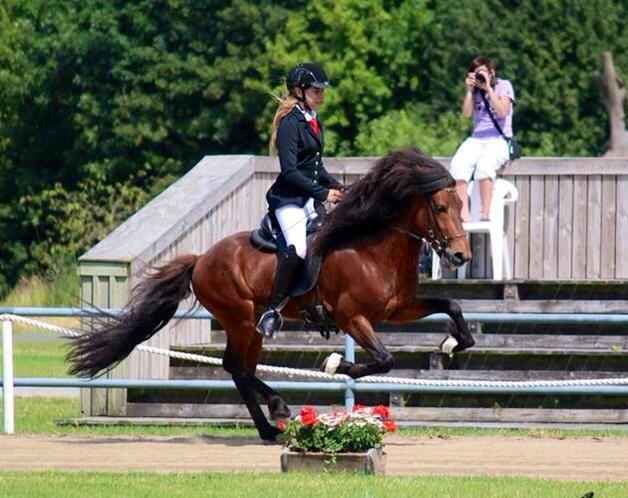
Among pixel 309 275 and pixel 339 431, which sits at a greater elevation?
pixel 309 275

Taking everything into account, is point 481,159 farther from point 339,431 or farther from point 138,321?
point 339,431

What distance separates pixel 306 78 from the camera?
49.8 feet

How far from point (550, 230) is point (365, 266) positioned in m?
5.36

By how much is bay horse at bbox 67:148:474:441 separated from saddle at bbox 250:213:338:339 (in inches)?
2.3

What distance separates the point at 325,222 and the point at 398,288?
30.9 inches

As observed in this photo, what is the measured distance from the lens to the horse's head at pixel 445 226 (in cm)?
1475

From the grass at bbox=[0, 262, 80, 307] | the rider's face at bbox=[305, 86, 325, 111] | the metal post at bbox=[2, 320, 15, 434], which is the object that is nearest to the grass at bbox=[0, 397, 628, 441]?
the metal post at bbox=[2, 320, 15, 434]

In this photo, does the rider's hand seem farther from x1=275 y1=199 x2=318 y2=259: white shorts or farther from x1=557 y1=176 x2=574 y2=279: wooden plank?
x1=557 y1=176 x2=574 y2=279: wooden plank

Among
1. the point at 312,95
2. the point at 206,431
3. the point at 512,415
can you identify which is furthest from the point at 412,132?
the point at 312,95

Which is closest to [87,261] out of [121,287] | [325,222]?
[121,287]

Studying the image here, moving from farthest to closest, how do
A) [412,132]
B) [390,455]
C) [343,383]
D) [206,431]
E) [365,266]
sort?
[412,132] < [206,431] < [343,383] < [365,266] < [390,455]

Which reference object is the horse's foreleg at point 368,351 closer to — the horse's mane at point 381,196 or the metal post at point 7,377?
the horse's mane at point 381,196

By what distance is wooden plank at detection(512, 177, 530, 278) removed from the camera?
65.5 ft

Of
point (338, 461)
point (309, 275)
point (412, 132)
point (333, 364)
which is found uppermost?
point (412, 132)
